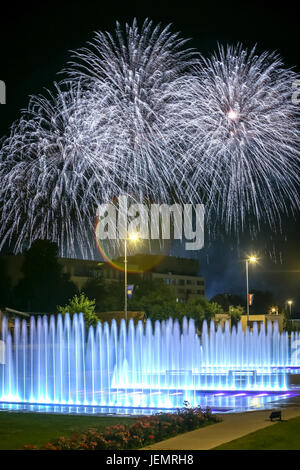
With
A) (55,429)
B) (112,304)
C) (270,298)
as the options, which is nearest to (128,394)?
(55,429)

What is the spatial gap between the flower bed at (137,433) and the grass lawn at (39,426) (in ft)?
5.05

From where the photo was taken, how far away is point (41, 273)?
82.8 meters

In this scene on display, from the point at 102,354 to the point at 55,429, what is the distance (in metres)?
21.3

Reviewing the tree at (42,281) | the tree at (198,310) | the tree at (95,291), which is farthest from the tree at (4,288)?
the tree at (198,310)

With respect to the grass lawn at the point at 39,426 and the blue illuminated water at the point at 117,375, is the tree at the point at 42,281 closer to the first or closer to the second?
the blue illuminated water at the point at 117,375

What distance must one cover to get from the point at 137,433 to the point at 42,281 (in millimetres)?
69343

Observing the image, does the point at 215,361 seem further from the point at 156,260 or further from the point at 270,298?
the point at 270,298

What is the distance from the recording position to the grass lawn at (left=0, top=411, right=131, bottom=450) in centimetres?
1600

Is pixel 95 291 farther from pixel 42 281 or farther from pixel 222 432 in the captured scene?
pixel 222 432

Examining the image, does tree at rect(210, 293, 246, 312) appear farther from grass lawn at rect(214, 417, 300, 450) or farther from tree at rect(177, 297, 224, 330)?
grass lawn at rect(214, 417, 300, 450)

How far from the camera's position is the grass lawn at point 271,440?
45.5 ft

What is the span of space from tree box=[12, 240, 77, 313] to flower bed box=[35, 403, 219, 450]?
218ft

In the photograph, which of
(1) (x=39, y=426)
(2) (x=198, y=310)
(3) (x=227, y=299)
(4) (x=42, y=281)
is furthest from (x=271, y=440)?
(3) (x=227, y=299)

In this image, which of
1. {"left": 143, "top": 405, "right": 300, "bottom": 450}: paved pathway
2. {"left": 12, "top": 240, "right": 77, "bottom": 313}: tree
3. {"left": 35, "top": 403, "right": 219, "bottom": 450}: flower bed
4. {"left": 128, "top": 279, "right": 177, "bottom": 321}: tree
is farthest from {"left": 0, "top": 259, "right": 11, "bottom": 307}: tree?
{"left": 35, "top": 403, "right": 219, "bottom": 450}: flower bed
